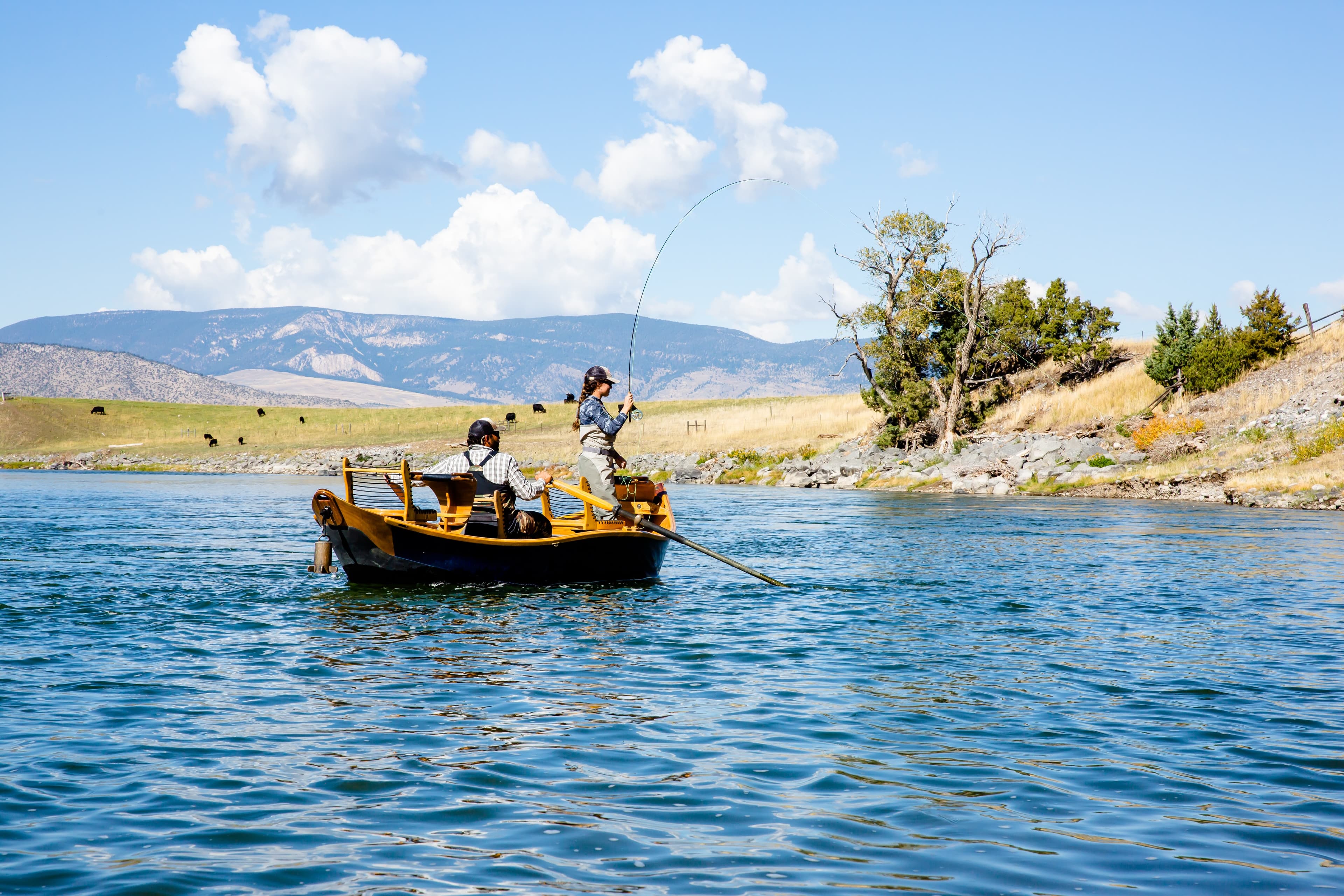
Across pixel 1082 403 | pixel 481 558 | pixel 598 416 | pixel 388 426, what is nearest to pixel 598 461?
pixel 598 416

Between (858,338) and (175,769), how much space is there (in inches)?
1672

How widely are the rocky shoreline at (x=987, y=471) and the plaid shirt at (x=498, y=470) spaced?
8572 millimetres

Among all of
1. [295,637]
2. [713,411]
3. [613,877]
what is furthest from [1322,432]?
[713,411]

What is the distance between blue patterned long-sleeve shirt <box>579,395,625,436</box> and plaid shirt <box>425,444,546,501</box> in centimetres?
103

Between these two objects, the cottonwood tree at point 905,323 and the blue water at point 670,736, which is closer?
the blue water at point 670,736

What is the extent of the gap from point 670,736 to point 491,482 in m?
6.96

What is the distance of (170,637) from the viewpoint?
10.4 meters

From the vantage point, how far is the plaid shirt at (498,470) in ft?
43.1

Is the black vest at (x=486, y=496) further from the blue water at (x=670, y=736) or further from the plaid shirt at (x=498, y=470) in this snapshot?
the blue water at (x=670, y=736)

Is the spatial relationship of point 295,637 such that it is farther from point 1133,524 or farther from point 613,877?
point 1133,524

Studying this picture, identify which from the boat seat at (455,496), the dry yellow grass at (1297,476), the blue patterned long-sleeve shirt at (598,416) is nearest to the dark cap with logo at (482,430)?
the boat seat at (455,496)

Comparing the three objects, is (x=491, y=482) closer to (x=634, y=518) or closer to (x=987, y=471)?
(x=634, y=518)

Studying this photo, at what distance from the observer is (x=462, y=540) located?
12.9 m

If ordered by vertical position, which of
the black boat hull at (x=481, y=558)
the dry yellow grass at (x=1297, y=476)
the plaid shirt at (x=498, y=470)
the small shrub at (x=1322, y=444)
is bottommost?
the black boat hull at (x=481, y=558)
